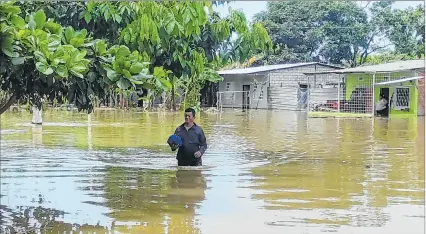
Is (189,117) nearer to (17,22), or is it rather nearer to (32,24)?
(32,24)

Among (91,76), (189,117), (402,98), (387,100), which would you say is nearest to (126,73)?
(91,76)

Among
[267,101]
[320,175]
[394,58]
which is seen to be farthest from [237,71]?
[320,175]

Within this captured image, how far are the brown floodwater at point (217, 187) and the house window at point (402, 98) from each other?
15.2 metres

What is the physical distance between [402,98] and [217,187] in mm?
23983

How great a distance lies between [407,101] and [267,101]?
1027cm

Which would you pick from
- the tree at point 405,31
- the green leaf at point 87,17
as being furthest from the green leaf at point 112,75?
the tree at point 405,31

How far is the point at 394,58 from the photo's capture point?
4006cm

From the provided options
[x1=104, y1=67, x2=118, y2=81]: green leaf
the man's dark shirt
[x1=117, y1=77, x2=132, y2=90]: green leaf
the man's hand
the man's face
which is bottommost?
the man's hand

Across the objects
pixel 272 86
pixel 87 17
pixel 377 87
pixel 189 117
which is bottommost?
pixel 189 117

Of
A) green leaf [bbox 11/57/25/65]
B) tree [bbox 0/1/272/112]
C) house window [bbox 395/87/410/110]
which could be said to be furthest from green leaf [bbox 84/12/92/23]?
house window [bbox 395/87/410/110]

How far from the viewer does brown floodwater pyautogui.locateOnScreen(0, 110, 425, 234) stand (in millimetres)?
6645

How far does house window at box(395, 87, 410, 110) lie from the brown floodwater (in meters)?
15.2

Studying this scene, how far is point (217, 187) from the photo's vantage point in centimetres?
902

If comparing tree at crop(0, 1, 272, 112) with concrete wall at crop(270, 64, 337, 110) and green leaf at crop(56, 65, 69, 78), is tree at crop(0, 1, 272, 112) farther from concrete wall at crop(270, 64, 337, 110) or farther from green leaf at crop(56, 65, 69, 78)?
concrete wall at crop(270, 64, 337, 110)
